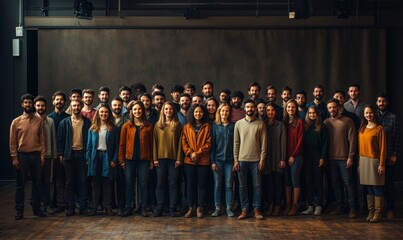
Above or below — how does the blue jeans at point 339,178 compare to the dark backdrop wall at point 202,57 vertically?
below

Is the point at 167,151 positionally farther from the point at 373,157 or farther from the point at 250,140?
the point at 373,157

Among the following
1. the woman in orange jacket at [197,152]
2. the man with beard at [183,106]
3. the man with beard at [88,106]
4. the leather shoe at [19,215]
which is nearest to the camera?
the leather shoe at [19,215]

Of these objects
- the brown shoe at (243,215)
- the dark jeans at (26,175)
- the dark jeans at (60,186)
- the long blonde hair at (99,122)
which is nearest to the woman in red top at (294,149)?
the brown shoe at (243,215)

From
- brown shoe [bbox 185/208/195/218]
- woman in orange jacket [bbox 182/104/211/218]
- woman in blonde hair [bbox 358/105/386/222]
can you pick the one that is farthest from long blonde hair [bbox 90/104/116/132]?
woman in blonde hair [bbox 358/105/386/222]

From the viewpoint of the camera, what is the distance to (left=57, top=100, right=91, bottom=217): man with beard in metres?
9.64

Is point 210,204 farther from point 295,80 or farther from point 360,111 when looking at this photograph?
point 295,80

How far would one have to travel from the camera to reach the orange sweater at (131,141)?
9594 mm

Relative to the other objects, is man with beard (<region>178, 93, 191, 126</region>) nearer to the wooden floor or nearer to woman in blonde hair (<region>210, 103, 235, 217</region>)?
woman in blonde hair (<region>210, 103, 235, 217</region>)

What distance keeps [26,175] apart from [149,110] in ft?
5.80

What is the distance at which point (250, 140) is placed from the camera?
9.46 metres

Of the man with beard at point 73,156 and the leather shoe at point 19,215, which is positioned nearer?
the leather shoe at point 19,215

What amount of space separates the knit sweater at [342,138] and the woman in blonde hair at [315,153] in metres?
0.08

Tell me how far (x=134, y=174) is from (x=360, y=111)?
316cm

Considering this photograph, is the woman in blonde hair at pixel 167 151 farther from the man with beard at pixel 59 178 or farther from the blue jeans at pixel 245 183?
the man with beard at pixel 59 178
